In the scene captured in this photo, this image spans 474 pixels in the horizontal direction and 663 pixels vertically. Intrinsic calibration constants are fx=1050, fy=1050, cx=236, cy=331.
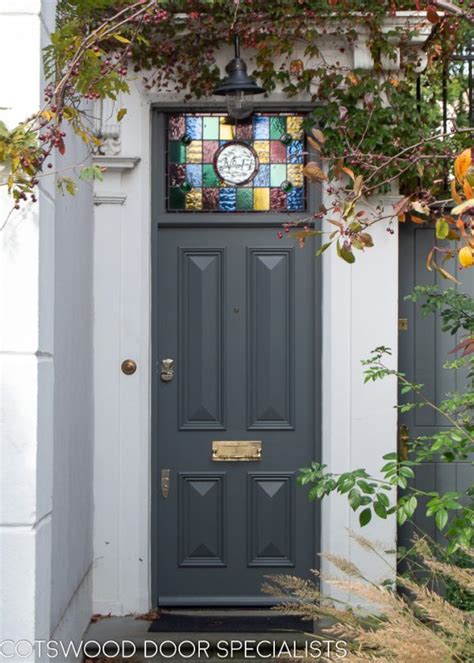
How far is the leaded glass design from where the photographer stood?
6.45 metres

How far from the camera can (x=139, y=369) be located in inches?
247

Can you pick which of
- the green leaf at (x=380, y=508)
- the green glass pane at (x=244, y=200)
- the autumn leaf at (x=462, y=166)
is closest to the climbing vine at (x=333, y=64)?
the green glass pane at (x=244, y=200)

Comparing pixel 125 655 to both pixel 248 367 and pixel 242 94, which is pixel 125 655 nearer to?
pixel 248 367

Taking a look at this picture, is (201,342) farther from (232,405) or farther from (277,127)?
(277,127)

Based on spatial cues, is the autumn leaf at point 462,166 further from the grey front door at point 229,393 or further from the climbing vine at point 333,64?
the grey front door at point 229,393

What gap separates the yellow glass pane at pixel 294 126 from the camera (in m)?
6.44

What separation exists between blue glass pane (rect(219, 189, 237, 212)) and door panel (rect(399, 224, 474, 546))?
1044 millimetres

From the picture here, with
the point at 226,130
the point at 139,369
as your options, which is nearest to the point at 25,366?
the point at 139,369

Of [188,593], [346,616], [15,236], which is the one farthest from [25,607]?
[188,593]

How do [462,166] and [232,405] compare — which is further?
[232,405]

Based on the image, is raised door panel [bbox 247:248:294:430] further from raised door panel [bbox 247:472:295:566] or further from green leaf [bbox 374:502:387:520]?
green leaf [bbox 374:502:387:520]

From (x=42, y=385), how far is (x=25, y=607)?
820 millimetres

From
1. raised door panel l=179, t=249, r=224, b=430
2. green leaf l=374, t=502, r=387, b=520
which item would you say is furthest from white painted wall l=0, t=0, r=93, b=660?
raised door panel l=179, t=249, r=224, b=430

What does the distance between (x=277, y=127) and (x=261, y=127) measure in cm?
10
